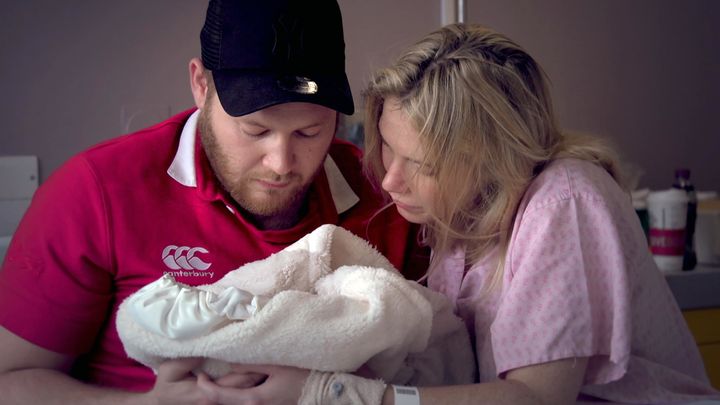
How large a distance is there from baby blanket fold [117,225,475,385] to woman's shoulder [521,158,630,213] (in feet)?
0.81

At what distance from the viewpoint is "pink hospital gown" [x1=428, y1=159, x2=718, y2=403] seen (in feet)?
3.90

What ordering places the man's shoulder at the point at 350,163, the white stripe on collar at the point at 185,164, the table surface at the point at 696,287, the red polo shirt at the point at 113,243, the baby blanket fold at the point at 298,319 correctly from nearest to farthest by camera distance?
1. the baby blanket fold at the point at 298,319
2. the red polo shirt at the point at 113,243
3. the white stripe on collar at the point at 185,164
4. the man's shoulder at the point at 350,163
5. the table surface at the point at 696,287

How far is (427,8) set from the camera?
2809 millimetres

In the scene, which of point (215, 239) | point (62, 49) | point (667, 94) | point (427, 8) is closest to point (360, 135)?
point (427, 8)

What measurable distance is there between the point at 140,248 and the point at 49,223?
0.16 metres

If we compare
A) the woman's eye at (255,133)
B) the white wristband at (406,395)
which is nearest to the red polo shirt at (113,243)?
the woman's eye at (255,133)

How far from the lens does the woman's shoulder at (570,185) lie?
124cm

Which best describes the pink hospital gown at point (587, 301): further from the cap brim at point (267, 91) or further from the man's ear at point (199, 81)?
the man's ear at point (199, 81)

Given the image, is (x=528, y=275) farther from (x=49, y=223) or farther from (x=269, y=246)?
(x=49, y=223)

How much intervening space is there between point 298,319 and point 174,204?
46 centimetres

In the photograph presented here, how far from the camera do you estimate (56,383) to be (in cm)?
129

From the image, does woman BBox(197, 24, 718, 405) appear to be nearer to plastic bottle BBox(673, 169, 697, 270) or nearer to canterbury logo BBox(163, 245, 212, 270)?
canterbury logo BBox(163, 245, 212, 270)

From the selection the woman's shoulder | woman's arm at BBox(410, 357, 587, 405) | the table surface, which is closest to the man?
the woman's shoulder

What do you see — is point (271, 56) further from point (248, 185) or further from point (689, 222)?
point (689, 222)
